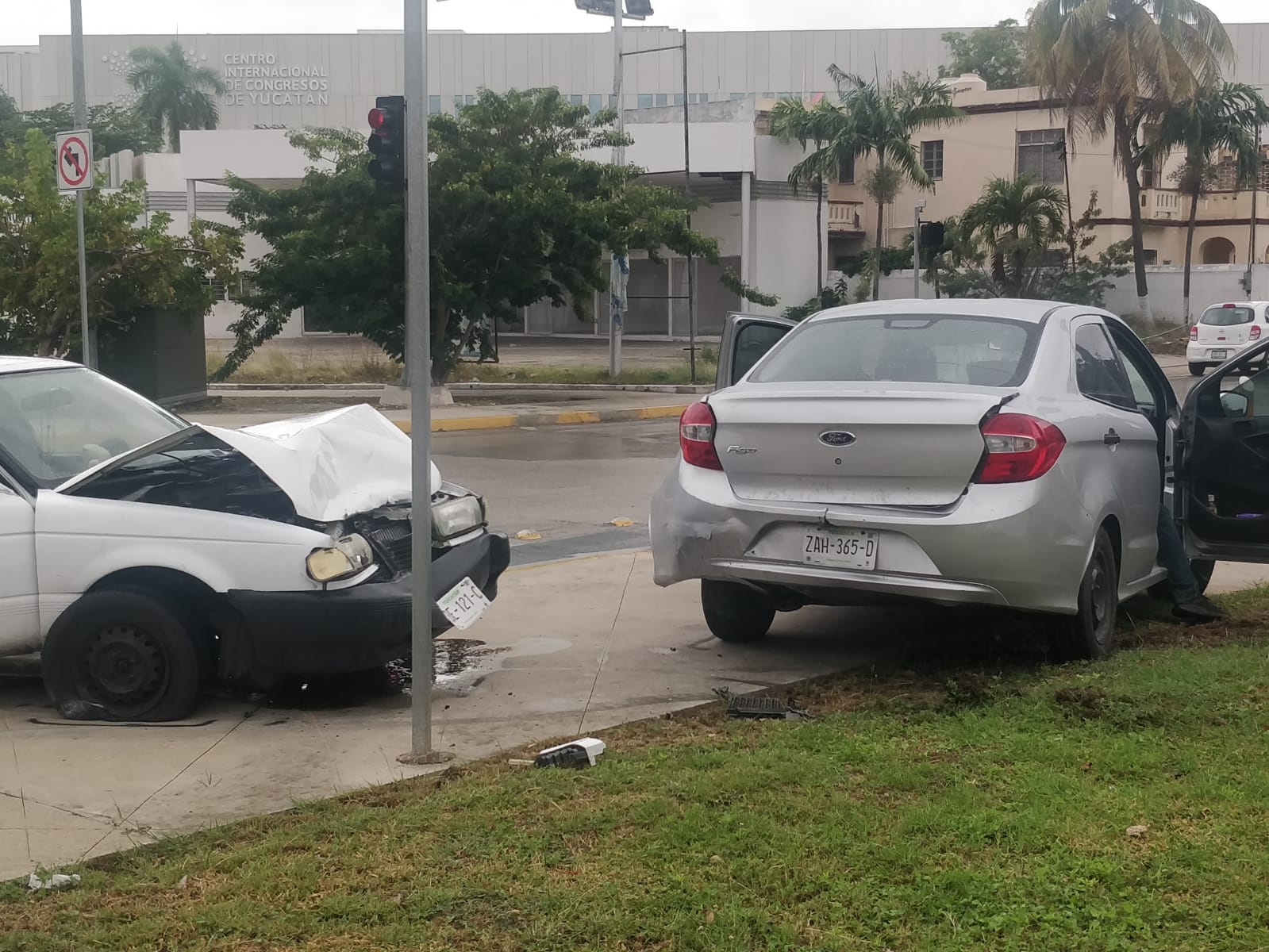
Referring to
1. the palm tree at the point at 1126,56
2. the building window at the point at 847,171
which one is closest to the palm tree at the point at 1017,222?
the palm tree at the point at 1126,56

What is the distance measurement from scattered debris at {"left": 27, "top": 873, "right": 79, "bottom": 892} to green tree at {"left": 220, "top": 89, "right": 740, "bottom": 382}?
18.1 metres

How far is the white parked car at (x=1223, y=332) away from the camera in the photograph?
29906 mm

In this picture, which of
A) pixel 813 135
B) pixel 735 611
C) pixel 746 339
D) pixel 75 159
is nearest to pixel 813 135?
pixel 813 135

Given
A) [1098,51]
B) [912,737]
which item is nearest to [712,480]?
[912,737]

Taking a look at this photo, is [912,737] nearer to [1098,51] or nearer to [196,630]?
[196,630]

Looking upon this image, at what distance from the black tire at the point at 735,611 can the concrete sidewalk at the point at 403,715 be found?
0.28 feet

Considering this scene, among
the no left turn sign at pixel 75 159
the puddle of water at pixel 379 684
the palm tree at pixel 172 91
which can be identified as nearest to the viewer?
the puddle of water at pixel 379 684

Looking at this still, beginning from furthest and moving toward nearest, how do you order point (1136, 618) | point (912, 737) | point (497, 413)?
1. point (497, 413)
2. point (1136, 618)
3. point (912, 737)

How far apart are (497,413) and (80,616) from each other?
49.7 ft

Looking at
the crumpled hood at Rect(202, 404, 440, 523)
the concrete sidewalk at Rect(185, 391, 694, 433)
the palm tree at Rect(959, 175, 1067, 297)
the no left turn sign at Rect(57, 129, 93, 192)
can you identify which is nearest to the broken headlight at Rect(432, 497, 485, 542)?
the crumpled hood at Rect(202, 404, 440, 523)

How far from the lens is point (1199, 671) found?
588 centimetres

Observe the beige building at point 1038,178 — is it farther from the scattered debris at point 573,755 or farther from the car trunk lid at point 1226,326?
the scattered debris at point 573,755

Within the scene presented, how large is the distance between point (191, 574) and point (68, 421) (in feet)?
4.47

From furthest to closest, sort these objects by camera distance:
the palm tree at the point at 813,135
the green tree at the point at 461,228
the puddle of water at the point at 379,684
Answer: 1. the palm tree at the point at 813,135
2. the green tree at the point at 461,228
3. the puddle of water at the point at 379,684
